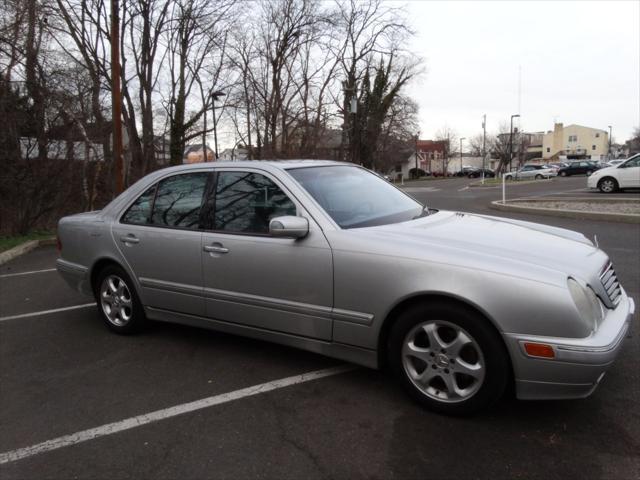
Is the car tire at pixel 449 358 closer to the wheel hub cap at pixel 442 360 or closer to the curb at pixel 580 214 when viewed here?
the wheel hub cap at pixel 442 360

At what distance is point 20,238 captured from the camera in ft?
35.7

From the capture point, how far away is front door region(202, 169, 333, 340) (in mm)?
3299

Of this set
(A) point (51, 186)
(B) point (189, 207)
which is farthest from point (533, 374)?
(A) point (51, 186)

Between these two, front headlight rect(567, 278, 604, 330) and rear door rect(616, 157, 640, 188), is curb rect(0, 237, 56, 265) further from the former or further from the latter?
rear door rect(616, 157, 640, 188)

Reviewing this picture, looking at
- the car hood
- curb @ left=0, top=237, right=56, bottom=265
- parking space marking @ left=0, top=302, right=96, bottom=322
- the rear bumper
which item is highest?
the car hood

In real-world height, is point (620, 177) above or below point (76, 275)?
above

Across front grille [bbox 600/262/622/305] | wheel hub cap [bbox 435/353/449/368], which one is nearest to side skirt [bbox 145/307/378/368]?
wheel hub cap [bbox 435/353/449/368]

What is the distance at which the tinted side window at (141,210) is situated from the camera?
14.5ft

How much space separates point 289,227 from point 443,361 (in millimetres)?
1272

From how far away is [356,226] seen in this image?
11.1 feet

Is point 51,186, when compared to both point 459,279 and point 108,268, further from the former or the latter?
point 459,279

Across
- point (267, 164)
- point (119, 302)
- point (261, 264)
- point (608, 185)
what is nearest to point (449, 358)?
point (261, 264)

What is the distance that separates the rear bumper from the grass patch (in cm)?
525

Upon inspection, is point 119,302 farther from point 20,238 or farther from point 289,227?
point 20,238
